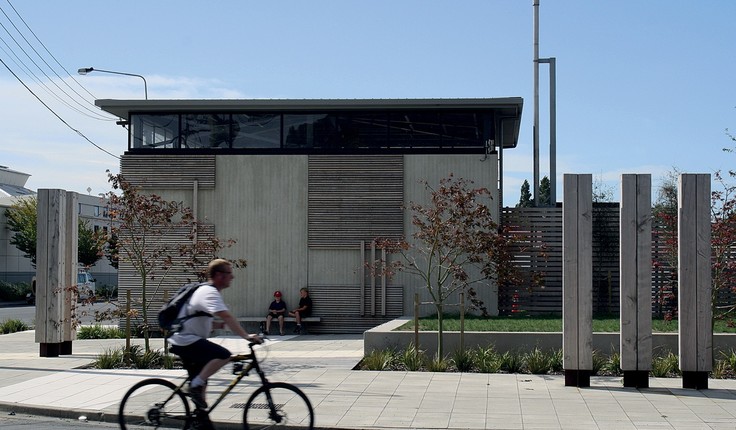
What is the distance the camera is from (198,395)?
28.7 feet

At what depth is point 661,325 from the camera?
1970cm

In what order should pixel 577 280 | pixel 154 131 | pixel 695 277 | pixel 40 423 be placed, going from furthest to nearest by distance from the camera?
pixel 154 131 → pixel 577 280 → pixel 695 277 → pixel 40 423

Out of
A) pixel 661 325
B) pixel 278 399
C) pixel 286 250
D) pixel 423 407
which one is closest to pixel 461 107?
pixel 286 250

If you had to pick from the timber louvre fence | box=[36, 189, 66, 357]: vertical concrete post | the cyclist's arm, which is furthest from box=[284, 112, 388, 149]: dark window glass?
the cyclist's arm

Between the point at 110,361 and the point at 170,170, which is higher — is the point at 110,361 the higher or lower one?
the lower one

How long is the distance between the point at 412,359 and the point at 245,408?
7133mm

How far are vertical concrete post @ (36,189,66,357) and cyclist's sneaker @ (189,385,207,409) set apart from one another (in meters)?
9.72

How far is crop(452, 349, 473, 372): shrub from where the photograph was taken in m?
15.6

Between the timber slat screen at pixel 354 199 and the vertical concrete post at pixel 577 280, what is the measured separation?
1134 cm

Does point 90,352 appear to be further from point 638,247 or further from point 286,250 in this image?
point 638,247

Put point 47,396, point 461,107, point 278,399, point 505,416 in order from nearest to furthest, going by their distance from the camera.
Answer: point 278,399, point 505,416, point 47,396, point 461,107

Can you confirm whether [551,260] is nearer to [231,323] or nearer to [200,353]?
[200,353]

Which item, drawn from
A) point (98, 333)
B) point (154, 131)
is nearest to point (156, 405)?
point (98, 333)

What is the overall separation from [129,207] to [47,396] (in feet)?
14.8
